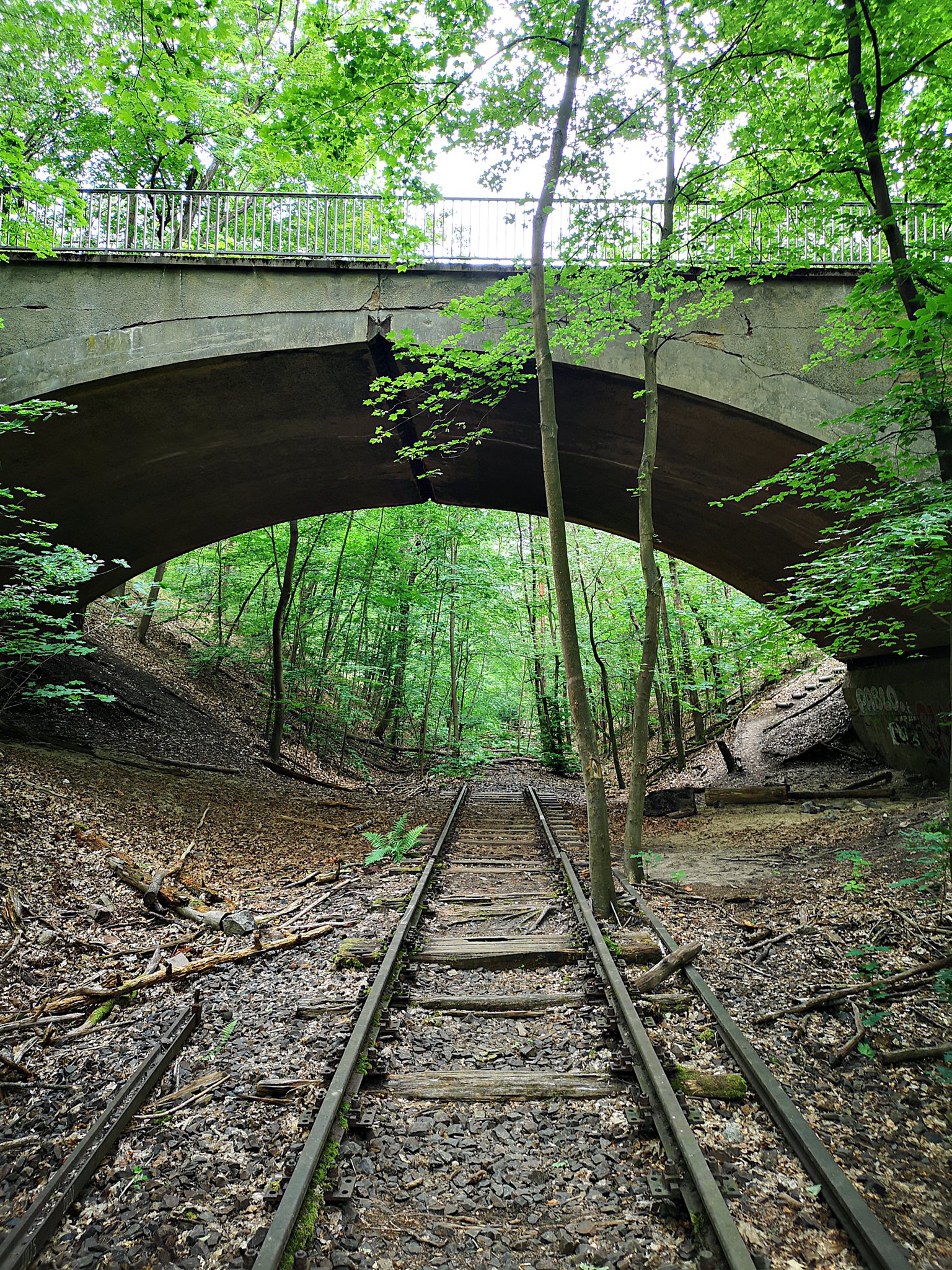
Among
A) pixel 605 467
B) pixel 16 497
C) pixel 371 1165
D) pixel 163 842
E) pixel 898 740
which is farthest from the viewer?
pixel 898 740

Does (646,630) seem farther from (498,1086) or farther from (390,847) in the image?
(498,1086)

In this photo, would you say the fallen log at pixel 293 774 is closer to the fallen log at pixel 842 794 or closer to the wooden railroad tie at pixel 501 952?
the wooden railroad tie at pixel 501 952

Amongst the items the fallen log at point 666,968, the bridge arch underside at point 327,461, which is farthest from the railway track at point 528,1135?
the bridge arch underside at point 327,461

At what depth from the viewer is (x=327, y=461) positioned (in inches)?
432

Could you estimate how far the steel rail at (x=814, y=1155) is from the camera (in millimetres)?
2207

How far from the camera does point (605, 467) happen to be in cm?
1066

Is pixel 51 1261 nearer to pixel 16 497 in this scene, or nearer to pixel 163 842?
pixel 163 842

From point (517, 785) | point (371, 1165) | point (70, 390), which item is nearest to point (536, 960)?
point (371, 1165)

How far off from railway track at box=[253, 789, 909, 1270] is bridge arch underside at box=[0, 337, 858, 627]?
6686mm

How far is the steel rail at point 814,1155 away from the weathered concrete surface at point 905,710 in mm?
8512

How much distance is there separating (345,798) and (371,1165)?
11300 millimetres

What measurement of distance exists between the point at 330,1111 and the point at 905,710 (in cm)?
1159

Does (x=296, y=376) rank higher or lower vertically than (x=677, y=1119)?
higher

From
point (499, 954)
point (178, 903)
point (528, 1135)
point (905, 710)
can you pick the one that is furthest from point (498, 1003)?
point (905, 710)
